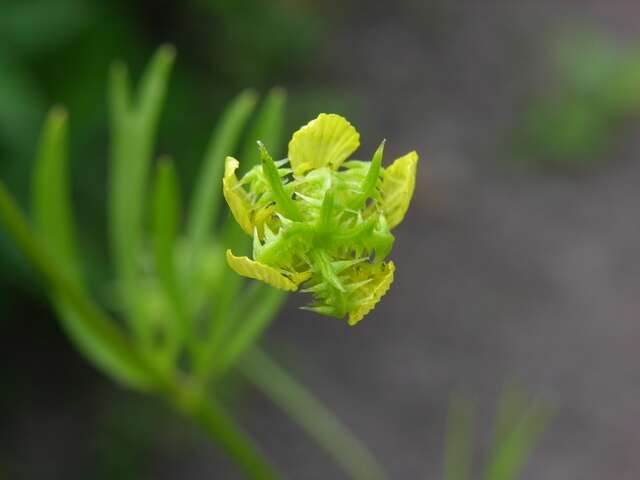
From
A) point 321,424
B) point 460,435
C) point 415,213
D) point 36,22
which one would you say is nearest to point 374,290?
point 36,22

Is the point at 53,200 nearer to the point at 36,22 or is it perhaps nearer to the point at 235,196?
Result: the point at 235,196

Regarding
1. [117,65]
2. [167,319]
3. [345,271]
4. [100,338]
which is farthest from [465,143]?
[345,271]

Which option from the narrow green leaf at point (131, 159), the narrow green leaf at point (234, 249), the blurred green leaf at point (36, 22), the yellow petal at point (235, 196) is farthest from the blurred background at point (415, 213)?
the yellow petal at point (235, 196)

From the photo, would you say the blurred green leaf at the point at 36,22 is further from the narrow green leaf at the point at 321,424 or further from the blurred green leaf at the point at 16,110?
the narrow green leaf at the point at 321,424

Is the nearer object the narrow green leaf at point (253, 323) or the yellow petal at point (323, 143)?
the yellow petal at point (323, 143)

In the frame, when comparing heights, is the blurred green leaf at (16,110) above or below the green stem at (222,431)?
below

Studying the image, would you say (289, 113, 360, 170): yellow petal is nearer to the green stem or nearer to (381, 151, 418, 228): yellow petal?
(381, 151, 418, 228): yellow petal

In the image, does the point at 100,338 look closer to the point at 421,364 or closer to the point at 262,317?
the point at 262,317
